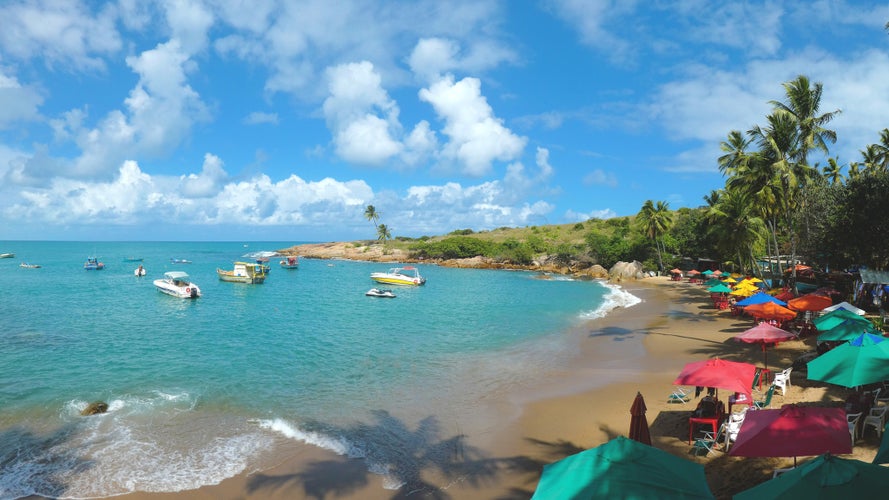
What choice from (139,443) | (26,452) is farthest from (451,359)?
(26,452)

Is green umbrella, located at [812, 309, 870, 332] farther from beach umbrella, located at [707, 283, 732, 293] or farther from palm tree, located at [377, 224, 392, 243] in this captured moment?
palm tree, located at [377, 224, 392, 243]

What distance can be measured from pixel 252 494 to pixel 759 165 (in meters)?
31.4

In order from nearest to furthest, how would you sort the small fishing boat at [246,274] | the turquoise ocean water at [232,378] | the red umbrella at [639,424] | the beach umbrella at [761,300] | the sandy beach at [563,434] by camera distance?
A: the red umbrella at [639,424]
the sandy beach at [563,434]
the turquoise ocean water at [232,378]
the beach umbrella at [761,300]
the small fishing boat at [246,274]

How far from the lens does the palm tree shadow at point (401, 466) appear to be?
10953 mm

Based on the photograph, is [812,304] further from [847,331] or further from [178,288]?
[178,288]

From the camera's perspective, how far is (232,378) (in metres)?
20.1

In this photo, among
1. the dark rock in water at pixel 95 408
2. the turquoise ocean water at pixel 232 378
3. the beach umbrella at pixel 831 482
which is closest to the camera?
the beach umbrella at pixel 831 482

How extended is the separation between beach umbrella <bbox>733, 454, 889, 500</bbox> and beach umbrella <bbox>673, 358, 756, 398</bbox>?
219 inches

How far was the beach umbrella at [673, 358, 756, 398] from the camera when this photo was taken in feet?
34.9

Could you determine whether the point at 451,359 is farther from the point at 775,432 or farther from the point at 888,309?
the point at 888,309

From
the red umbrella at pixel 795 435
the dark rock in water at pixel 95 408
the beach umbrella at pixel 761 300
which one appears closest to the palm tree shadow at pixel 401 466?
the red umbrella at pixel 795 435

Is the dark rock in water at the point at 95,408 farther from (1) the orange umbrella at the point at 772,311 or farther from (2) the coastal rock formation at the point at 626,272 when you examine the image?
(2) the coastal rock formation at the point at 626,272

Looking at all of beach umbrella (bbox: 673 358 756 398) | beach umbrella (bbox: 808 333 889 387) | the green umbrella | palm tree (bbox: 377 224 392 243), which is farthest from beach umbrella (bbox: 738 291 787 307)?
palm tree (bbox: 377 224 392 243)

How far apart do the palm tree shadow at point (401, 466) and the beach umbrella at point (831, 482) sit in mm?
6127
